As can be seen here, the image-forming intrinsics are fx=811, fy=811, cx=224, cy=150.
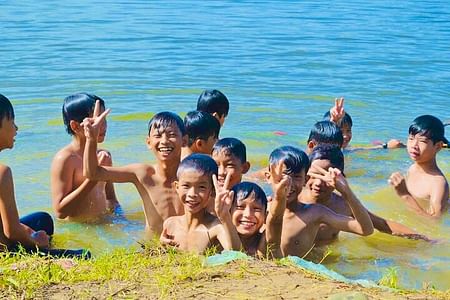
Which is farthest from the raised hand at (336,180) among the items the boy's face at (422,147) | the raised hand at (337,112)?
the raised hand at (337,112)

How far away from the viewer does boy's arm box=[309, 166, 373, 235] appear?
197 inches

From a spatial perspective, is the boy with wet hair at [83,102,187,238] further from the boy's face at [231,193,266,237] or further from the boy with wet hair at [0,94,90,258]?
the boy's face at [231,193,266,237]

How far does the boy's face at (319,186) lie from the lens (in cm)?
570

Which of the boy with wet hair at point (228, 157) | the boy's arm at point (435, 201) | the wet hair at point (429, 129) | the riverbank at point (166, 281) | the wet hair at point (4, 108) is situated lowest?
the boy's arm at point (435, 201)

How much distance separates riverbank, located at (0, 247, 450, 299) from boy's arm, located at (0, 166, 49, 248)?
45 centimetres

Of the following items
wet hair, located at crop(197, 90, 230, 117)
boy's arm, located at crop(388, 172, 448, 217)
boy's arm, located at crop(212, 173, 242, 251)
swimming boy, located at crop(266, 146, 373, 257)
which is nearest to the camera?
boy's arm, located at crop(212, 173, 242, 251)

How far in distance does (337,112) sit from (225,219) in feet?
10.8

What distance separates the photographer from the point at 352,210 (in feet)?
16.7

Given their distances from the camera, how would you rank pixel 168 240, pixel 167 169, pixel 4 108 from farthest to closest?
pixel 167 169 < pixel 168 240 < pixel 4 108

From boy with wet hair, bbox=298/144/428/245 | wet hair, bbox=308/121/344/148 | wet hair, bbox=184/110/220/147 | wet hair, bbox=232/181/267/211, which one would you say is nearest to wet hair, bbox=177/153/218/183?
Answer: wet hair, bbox=232/181/267/211

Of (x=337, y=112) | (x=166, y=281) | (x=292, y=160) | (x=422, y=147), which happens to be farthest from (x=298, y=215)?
(x=337, y=112)

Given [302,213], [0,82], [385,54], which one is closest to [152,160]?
[302,213]

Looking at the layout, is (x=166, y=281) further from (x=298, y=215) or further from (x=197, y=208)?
(x=298, y=215)

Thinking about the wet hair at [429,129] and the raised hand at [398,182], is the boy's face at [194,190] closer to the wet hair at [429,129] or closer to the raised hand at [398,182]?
the raised hand at [398,182]
